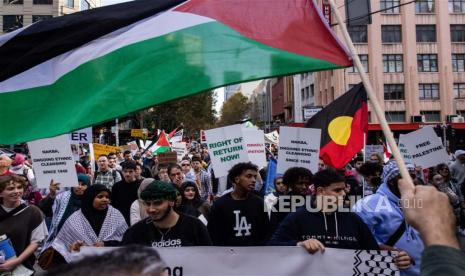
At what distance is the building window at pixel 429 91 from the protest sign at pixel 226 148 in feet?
150

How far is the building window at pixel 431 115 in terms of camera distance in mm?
48625

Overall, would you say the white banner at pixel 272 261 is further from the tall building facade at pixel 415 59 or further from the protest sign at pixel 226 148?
the tall building facade at pixel 415 59

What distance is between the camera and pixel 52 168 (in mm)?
6758

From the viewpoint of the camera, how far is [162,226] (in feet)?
13.1

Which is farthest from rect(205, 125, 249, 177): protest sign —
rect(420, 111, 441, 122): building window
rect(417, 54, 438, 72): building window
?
rect(417, 54, 438, 72): building window

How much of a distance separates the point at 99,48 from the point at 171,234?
A: 164cm

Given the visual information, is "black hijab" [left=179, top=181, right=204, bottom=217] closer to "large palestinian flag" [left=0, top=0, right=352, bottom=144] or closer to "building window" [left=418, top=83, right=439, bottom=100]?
"large palestinian flag" [left=0, top=0, right=352, bottom=144]

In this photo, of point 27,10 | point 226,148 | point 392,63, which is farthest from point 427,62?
point 226,148

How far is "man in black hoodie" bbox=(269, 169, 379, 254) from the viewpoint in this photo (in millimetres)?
3756

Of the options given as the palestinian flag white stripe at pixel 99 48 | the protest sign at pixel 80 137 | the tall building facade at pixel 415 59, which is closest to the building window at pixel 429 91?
the tall building facade at pixel 415 59

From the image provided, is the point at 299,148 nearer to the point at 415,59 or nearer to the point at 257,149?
the point at 257,149

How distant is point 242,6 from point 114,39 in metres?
1.08

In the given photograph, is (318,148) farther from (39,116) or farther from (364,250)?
(39,116)

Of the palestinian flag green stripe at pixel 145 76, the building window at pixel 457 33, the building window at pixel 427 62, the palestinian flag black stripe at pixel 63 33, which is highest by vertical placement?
the building window at pixel 457 33
